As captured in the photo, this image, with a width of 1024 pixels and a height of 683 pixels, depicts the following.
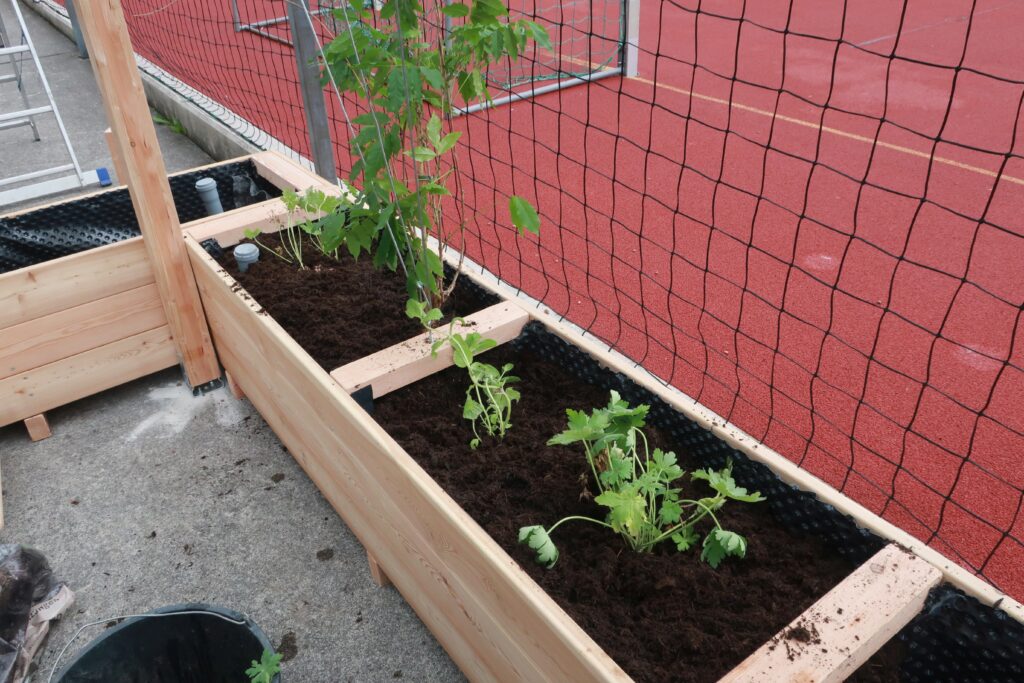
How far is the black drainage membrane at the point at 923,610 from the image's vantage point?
3.93ft

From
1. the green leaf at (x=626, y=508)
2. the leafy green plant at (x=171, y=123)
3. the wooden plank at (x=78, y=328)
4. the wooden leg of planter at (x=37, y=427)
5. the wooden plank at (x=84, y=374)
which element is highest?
the green leaf at (x=626, y=508)

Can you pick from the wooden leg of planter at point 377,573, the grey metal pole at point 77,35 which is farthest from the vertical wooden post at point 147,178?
the grey metal pole at point 77,35

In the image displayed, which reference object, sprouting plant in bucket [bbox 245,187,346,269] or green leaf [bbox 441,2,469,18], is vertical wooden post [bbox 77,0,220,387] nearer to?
sprouting plant in bucket [bbox 245,187,346,269]

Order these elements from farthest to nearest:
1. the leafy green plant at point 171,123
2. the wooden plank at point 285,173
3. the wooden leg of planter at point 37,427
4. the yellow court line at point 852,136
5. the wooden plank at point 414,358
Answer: the leafy green plant at point 171,123 → the yellow court line at point 852,136 → the wooden plank at point 285,173 → the wooden leg of planter at point 37,427 → the wooden plank at point 414,358

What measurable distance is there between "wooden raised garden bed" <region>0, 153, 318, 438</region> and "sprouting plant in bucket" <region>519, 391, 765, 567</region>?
62.7 inches

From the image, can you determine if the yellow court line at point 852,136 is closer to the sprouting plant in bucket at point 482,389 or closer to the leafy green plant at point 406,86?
the leafy green plant at point 406,86

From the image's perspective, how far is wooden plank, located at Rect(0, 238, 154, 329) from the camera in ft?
7.38

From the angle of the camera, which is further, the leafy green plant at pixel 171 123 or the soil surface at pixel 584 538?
the leafy green plant at pixel 171 123

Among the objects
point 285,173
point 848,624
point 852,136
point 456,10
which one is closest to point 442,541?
point 848,624

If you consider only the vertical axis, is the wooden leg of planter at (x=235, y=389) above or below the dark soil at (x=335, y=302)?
below

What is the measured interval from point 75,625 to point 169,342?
1.00 m

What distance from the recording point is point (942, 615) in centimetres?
124

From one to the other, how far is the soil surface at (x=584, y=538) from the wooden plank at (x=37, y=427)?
0.90m

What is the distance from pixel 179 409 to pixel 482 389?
122 centimetres
